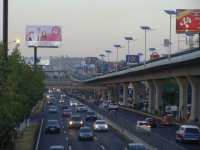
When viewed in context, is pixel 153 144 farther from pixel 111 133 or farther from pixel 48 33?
pixel 48 33

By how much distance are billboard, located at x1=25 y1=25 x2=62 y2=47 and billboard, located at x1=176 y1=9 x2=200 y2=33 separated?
113 feet

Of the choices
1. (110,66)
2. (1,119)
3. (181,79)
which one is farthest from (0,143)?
(110,66)

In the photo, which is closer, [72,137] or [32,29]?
[72,137]

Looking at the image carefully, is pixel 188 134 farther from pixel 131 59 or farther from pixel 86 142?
pixel 131 59

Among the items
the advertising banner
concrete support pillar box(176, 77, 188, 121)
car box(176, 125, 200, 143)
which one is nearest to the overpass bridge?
concrete support pillar box(176, 77, 188, 121)

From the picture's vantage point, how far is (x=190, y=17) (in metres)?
75.2

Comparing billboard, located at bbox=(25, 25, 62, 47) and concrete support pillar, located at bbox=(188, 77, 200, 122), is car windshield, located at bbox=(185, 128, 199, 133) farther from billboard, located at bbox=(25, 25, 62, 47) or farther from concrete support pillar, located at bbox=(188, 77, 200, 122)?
billboard, located at bbox=(25, 25, 62, 47)

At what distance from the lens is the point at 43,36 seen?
10488 cm

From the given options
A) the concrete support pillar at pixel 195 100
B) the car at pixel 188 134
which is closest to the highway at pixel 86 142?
the car at pixel 188 134

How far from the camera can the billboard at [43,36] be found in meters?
104

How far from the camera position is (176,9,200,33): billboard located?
7469 centimetres

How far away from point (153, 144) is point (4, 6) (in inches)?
497

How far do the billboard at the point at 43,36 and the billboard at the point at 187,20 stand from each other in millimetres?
34358

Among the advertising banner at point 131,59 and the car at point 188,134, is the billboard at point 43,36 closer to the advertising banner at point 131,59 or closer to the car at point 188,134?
the advertising banner at point 131,59
